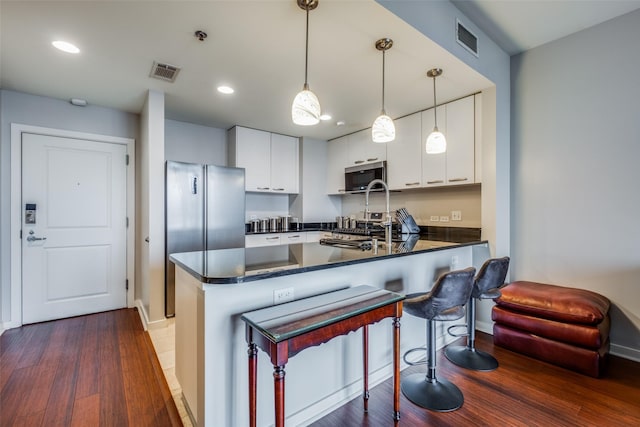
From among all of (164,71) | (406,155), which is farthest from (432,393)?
(164,71)

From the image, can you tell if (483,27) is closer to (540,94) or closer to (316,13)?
(540,94)

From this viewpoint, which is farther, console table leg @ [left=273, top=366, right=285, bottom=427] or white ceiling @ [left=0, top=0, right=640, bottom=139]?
white ceiling @ [left=0, top=0, right=640, bottom=139]

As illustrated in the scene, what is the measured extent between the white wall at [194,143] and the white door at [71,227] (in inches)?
24.2

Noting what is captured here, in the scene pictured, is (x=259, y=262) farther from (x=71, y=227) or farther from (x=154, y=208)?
(x=71, y=227)

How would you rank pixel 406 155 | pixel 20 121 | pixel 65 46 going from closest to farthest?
pixel 65 46
pixel 20 121
pixel 406 155

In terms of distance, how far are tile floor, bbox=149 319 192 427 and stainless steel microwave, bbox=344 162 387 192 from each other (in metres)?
2.94

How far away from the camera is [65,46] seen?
219 cm

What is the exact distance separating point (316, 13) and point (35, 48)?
86.4 inches

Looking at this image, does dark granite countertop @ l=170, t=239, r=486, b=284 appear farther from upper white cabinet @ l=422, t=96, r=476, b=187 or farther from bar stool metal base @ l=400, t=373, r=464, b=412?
upper white cabinet @ l=422, t=96, r=476, b=187

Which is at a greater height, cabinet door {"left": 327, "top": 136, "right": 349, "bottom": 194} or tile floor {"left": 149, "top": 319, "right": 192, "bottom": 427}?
cabinet door {"left": 327, "top": 136, "right": 349, "bottom": 194}

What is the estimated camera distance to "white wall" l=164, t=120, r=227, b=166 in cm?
398

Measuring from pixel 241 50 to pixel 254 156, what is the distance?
7.11 feet

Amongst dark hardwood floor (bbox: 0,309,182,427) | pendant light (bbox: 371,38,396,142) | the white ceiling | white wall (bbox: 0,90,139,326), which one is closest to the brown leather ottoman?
pendant light (bbox: 371,38,396,142)

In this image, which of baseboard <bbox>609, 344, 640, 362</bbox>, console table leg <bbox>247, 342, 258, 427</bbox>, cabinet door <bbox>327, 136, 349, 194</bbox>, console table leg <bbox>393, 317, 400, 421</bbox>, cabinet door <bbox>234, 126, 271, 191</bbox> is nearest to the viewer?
console table leg <bbox>247, 342, 258, 427</bbox>
